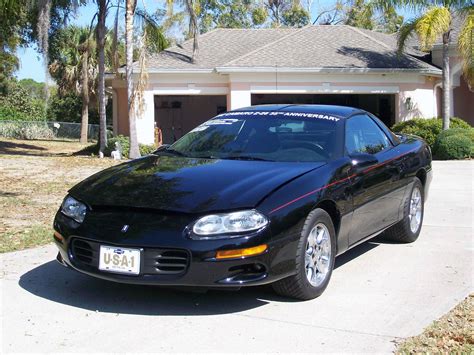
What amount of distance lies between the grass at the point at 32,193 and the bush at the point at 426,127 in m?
9.85

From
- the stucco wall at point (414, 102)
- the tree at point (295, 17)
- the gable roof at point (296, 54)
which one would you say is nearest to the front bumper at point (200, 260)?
the gable roof at point (296, 54)

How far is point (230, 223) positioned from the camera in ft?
13.9

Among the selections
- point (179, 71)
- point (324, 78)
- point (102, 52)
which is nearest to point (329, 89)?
point (324, 78)

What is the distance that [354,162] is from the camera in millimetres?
5359

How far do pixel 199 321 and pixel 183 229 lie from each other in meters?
0.67

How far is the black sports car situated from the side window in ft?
0.06

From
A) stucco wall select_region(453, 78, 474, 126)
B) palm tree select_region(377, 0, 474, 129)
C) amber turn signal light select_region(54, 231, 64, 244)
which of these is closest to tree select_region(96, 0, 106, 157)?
palm tree select_region(377, 0, 474, 129)

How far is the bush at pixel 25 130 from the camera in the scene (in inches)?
1539

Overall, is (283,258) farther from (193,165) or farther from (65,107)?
(65,107)

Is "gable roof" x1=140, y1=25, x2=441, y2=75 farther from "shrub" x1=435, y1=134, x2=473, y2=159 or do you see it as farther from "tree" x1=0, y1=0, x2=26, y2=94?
"tree" x1=0, y1=0, x2=26, y2=94

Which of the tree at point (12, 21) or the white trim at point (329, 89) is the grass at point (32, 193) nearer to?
the tree at point (12, 21)

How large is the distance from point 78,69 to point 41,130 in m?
5.97

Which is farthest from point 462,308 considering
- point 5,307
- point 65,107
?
point 65,107

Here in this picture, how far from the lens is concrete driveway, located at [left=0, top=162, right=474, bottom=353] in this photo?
12.8 ft
